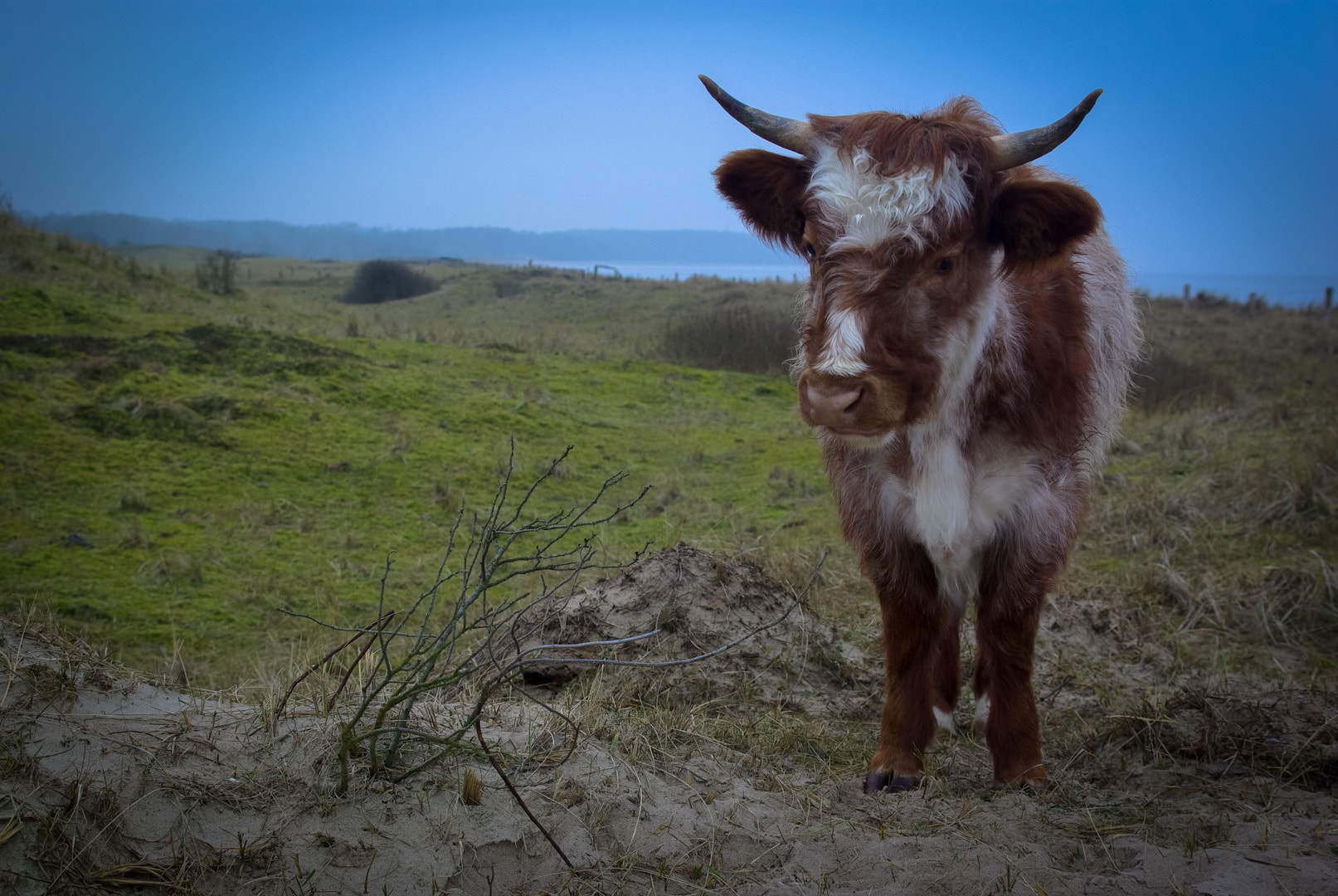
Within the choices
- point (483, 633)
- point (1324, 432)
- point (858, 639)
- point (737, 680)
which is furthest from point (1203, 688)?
point (1324, 432)

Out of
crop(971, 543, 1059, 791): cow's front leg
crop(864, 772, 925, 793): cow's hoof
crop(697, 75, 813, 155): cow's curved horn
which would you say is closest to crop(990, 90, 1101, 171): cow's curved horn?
crop(697, 75, 813, 155): cow's curved horn

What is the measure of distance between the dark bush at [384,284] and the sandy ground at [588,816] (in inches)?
1020

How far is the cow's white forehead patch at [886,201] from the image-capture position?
268 cm

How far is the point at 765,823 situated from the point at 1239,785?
2.02m

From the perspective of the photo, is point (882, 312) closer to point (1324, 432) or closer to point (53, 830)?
point (53, 830)

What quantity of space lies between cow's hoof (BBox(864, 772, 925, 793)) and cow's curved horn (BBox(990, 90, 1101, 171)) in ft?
7.93

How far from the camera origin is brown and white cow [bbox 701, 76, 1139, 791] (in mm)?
2693

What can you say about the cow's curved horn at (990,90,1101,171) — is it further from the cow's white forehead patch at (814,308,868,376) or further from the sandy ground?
the sandy ground

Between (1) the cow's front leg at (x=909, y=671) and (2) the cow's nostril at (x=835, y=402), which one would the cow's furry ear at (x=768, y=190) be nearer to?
(2) the cow's nostril at (x=835, y=402)

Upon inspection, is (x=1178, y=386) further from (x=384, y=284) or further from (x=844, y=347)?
(x=384, y=284)

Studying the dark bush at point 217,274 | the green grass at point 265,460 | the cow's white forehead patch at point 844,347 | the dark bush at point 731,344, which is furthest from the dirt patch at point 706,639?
the dark bush at point 217,274

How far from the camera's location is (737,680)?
4102mm

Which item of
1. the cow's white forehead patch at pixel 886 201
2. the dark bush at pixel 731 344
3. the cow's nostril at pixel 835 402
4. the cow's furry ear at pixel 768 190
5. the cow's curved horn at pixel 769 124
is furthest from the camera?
the dark bush at pixel 731 344

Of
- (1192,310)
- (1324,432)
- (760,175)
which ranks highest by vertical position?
(1192,310)
